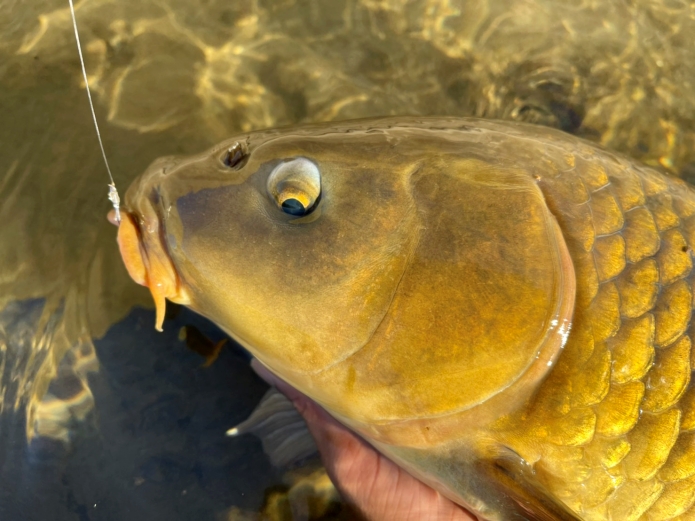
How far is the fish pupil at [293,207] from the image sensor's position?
177 cm

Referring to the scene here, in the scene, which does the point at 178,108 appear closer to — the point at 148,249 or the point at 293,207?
the point at 148,249

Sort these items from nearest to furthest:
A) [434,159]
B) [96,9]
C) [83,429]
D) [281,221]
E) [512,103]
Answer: [281,221] < [434,159] < [83,429] < [96,9] < [512,103]

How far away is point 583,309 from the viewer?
6.07ft

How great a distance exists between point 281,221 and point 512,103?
2395 mm

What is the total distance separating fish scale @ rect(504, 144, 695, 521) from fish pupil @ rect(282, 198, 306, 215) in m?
0.89

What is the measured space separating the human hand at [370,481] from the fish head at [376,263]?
2.52 ft

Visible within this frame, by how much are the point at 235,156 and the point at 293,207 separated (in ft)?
1.06

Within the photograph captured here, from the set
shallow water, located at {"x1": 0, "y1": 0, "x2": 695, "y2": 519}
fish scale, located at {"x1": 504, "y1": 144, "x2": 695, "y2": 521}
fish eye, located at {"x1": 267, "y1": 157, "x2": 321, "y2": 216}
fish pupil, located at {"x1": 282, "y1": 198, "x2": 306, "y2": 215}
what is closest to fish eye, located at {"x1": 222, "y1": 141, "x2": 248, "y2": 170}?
fish eye, located at {"x1": 267, "y1": 157, "x2": 321, "y2": 216}

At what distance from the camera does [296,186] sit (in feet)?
5.79

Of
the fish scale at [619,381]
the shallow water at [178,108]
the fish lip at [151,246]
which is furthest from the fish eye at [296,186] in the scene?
the shallow water at [178,108]

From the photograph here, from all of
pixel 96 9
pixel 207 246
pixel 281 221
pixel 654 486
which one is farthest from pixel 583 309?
pixel 96 9

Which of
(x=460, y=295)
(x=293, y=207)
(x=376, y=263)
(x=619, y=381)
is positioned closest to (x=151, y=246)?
(x=293, y=207)

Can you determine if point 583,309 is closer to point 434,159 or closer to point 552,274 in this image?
point 552,274

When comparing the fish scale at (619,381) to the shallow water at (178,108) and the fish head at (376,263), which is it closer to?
the fish head at (376,263)
